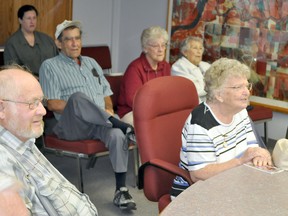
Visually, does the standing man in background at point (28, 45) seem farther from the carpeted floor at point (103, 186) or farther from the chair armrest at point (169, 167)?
the chair armrest at point (169, 167)

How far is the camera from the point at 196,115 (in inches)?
111

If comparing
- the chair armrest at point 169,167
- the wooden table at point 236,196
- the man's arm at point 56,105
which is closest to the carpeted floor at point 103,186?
the man's arm at point 56,105

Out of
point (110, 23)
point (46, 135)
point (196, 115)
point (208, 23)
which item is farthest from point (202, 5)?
point (196, 115)

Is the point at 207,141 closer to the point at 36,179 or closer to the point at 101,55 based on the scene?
the point at 36,179

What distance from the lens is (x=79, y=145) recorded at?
4176 mm

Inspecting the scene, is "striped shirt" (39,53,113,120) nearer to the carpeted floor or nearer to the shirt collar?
the carpeted floor

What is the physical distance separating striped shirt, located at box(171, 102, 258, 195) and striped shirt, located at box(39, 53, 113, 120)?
1779mm

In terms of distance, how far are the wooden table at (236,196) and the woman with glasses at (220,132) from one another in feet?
0.57

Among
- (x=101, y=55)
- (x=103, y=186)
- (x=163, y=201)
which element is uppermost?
(x=101, y=55)

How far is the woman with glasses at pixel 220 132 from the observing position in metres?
2.73

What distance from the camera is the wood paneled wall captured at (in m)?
6.00

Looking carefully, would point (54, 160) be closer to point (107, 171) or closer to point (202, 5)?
point (107, 171)

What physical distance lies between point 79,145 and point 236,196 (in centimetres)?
208

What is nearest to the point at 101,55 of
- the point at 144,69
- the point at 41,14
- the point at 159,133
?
the point at 41,14
